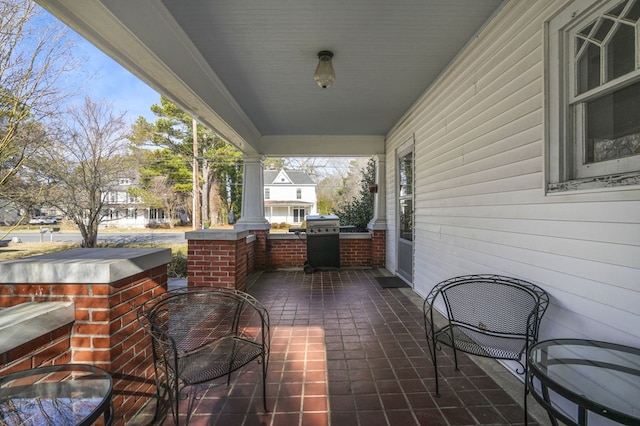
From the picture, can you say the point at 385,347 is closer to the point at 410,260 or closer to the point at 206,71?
the point at 410,260

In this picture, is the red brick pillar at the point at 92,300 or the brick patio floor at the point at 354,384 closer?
the red brick pillar at the point at 92,300

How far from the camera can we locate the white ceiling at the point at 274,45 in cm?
199

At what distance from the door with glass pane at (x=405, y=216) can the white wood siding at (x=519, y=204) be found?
934 mm

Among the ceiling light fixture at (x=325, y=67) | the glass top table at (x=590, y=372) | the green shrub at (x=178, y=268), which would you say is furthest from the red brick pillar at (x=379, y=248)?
the green shrub at (x=178, y=268)

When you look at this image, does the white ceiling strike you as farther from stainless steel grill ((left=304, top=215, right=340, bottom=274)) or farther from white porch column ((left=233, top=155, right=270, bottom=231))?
stainless steel grill ((left=304, top=215, right=340, bottom=274))

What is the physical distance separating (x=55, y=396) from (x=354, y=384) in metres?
1.65

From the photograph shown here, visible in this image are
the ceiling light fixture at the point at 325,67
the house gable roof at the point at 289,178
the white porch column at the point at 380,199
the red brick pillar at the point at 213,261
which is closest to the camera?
the ceiling light fixture at the point at 325,67

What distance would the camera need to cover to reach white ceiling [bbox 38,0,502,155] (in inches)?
78.4

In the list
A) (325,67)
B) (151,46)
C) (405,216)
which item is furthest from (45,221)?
(405,216)

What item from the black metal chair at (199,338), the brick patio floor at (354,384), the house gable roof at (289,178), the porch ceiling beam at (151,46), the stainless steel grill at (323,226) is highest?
the house gable roof at (289,178)

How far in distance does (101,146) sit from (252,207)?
6.24m

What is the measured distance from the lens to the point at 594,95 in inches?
60.2

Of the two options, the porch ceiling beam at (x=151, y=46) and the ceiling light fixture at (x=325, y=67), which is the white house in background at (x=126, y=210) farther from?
the ceiling light fixture at (x=325, y=67)

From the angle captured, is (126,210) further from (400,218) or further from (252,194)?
(400,218)
